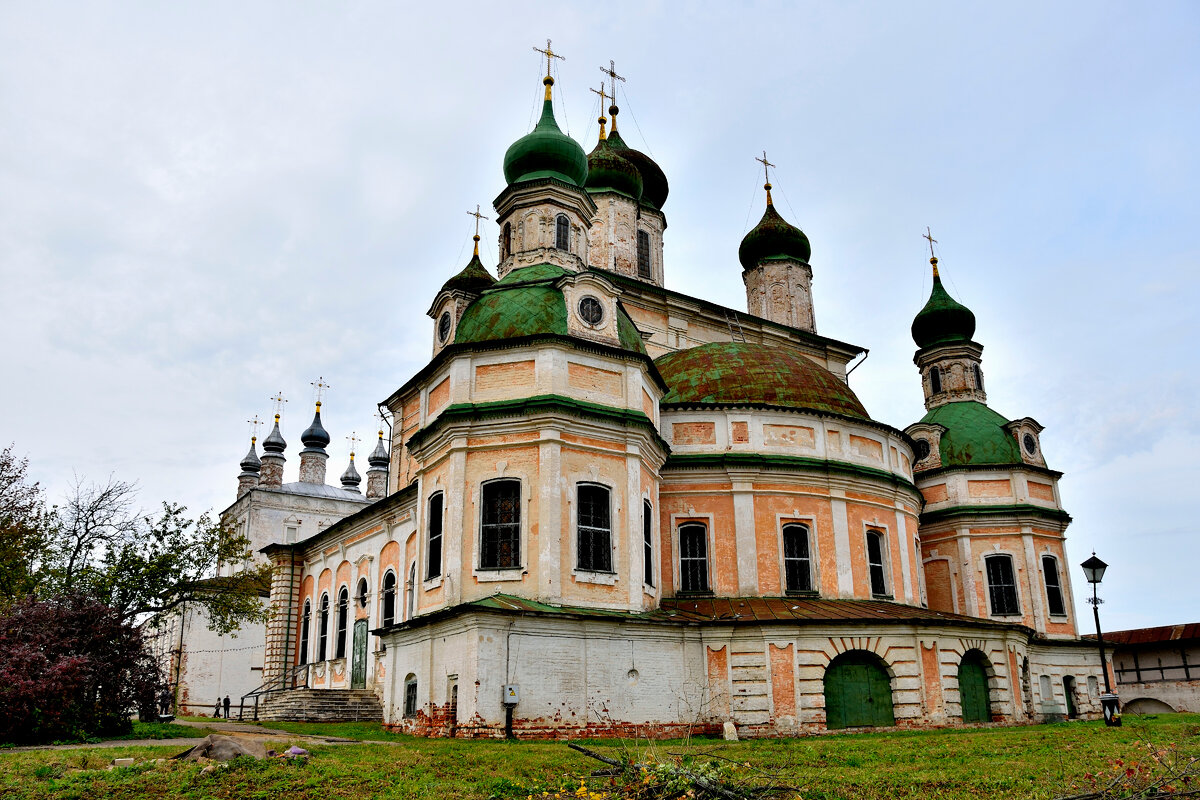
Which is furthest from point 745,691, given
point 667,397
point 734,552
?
point 667,397

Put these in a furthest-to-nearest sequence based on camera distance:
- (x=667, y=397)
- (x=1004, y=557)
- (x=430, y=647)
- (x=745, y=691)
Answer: (x=1004, y=557) < (x=667, y=397) < (x=745, y=691) < (x=430, y=647)

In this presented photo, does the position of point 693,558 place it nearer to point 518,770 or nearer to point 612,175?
point 518,770

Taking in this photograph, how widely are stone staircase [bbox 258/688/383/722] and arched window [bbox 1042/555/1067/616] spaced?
20934 mm

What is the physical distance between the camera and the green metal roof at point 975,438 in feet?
104

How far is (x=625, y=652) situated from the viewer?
1820 cm

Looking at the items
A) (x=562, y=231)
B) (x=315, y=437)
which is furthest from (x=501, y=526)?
(x=315, y=437)

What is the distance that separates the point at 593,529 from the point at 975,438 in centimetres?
1818

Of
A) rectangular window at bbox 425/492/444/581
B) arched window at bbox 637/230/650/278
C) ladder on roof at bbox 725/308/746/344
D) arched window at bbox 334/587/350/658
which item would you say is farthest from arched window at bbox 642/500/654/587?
arched window at bbox 334/587/350/658

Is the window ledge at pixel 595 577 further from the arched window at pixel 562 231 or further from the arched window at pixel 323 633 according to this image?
the arched window at pixel 323 633

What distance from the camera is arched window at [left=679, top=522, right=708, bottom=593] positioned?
22.8 metres

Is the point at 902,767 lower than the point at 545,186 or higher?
lower

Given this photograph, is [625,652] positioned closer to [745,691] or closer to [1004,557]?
[745,691]

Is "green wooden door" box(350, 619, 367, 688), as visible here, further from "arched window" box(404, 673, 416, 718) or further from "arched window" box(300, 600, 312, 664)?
"arched window" box(404, 673, 416, 718)

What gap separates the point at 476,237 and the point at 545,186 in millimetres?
9875
